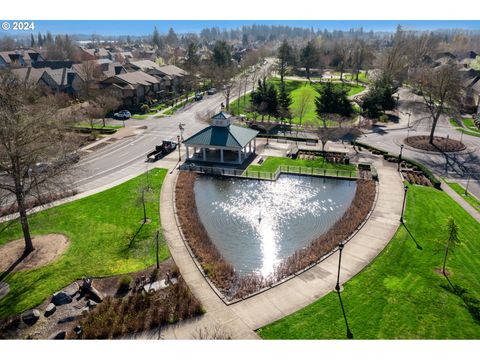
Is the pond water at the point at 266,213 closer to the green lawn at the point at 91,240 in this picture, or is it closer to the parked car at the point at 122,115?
the green lawn at the point at 91,240

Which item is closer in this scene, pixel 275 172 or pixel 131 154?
pixel 275 172

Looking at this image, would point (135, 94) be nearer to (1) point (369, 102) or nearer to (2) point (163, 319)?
(1) point (369, 102)

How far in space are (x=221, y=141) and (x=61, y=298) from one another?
27.3m

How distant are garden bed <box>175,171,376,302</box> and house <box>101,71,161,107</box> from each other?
151 feet

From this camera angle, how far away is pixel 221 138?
4575cm

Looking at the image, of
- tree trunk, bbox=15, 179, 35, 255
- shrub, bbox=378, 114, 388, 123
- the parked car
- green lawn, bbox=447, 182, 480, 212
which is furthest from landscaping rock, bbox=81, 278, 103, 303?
shrub, bbox=378, 114, 388, 123

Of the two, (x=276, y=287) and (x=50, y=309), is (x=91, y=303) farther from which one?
(x=276, y=287)

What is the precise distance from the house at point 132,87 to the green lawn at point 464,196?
61.8 m

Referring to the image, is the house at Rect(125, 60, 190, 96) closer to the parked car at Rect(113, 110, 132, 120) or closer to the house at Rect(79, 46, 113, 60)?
the parked car at Rect(113, 110, 132, 120)

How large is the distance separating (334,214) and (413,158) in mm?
20363

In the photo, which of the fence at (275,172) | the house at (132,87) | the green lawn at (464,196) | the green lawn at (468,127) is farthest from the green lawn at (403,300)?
the house at (132,87)

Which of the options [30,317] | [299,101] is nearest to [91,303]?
[30,317]

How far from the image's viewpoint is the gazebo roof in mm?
45259

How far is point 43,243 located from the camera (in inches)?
1127
